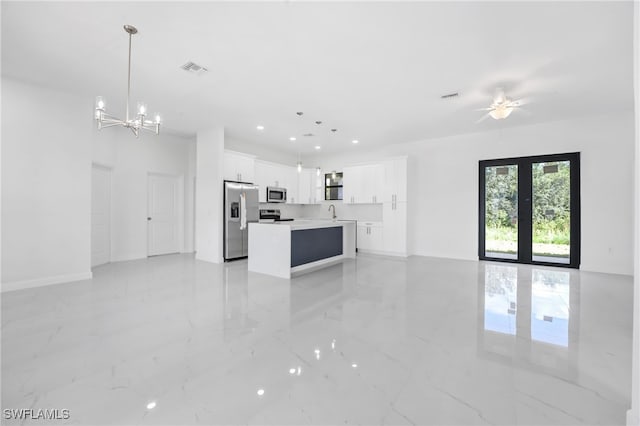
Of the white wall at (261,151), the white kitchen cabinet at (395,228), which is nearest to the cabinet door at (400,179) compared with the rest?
the white kitchen cabinet at (395,228)

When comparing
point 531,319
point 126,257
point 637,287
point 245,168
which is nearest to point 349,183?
point 245,168

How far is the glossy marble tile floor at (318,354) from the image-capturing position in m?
1.55

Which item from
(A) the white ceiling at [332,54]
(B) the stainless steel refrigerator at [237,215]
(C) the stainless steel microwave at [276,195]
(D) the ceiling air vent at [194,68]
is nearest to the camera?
(A) the white ceiling at [332,54]

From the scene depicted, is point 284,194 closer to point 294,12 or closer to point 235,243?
point 235,243

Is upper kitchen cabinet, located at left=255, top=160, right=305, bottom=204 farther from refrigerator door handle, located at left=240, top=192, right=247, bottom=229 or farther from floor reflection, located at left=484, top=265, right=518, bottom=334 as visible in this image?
floor reflection, located at left=484, top=265, right=518, bottom=334

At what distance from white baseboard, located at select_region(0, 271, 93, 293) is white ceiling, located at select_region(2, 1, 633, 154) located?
8.88ft

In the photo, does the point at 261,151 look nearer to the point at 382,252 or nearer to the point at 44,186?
the point at 382,252

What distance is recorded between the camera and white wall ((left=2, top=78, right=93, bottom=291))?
3.68m

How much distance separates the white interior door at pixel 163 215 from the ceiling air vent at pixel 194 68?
390 cm

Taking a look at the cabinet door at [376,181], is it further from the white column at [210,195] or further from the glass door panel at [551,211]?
the white column at [210,195]

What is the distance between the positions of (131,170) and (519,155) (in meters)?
8.15

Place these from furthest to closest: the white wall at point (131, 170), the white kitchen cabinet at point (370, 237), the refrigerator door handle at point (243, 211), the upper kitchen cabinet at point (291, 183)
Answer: the upper kitchen cabinet at point (291, 183)
the white kitchen cabinet at point (370, 237)
the refrigerator door handle at point (243, 211)
the white wall at point (131, 170)

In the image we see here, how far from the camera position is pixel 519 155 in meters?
5.74

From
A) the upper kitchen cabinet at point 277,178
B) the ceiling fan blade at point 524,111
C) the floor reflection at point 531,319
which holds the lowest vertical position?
the floor reflection at point 531,319
